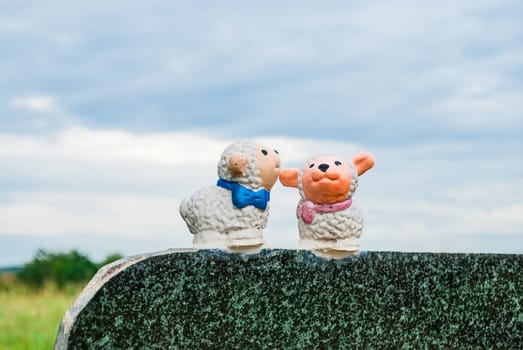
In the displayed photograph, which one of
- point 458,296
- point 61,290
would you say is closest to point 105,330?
point 458,296

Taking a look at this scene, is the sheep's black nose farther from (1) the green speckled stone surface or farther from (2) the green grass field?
(2) the green grass field

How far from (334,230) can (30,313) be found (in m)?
3.60

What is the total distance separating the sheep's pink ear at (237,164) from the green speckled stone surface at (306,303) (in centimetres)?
25

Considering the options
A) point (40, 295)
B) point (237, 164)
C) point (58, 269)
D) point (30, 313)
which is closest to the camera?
point (237, 164)

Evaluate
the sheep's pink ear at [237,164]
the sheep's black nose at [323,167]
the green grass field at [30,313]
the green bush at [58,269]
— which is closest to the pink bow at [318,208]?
the sheep's black nose at [323,167]

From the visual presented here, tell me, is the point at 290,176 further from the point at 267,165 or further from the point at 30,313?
the point at 30,313

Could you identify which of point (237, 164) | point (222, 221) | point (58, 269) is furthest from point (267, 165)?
point (58, 269)

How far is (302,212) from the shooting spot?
2449 millimetres

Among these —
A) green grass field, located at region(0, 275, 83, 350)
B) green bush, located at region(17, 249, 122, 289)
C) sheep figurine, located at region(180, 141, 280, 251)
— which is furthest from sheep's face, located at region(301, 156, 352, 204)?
green bush, located at region(17, 249, 122, 289)

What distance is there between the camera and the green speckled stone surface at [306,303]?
228cm

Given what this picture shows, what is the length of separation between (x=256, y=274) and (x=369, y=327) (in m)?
0.40

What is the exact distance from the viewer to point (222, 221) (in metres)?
2.36

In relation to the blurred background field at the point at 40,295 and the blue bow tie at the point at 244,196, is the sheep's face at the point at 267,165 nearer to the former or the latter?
the blue bow tie at the point at 244,196

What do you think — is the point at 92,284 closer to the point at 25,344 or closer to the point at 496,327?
the point at 496,327
